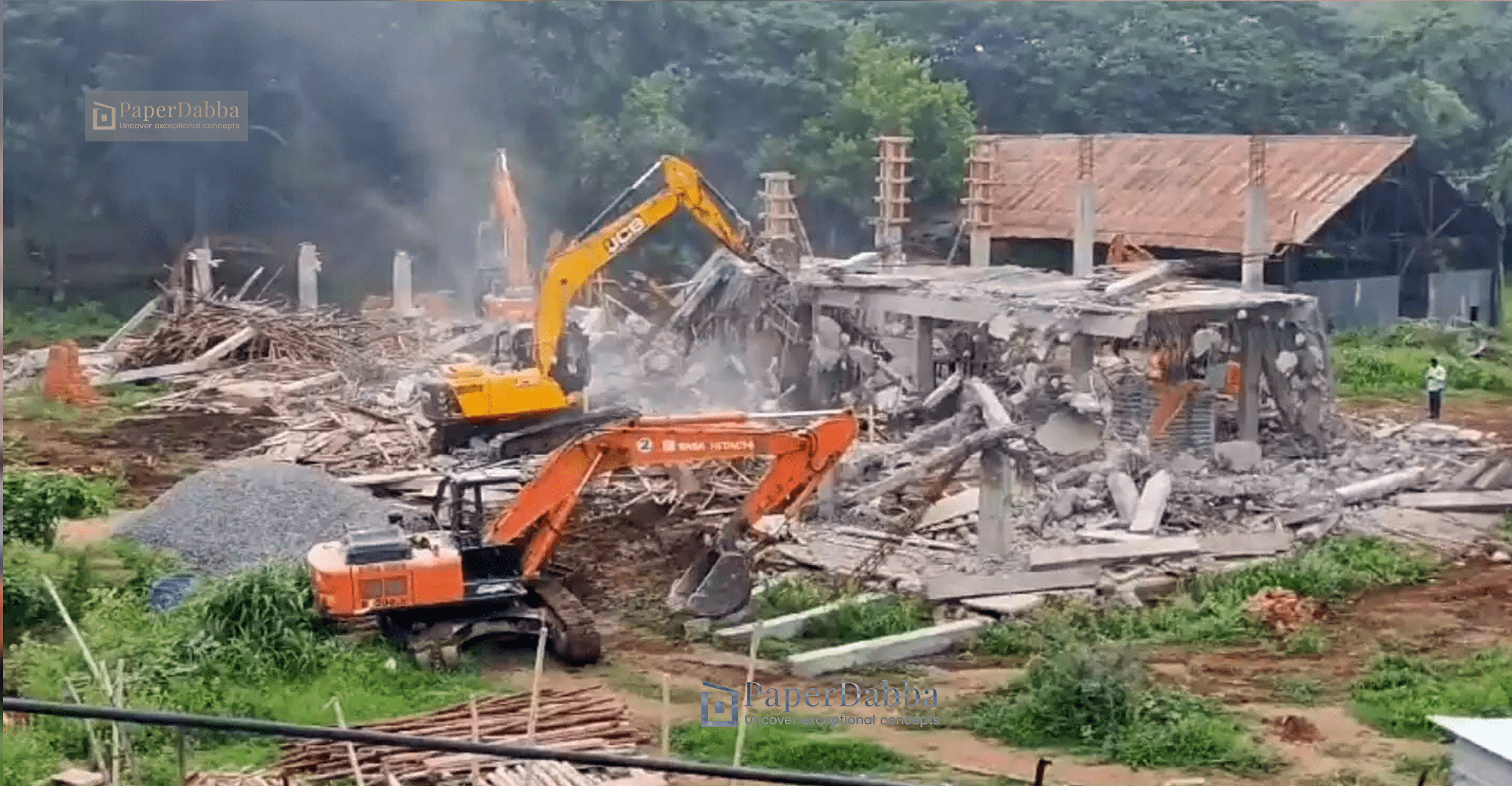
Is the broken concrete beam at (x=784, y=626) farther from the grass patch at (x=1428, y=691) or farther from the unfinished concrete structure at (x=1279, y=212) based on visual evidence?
the unfinished concrete structure at (x=1279, y=212)

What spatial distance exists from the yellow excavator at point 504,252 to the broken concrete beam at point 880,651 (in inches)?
145

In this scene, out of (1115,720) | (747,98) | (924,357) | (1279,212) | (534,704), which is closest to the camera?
(534,704)

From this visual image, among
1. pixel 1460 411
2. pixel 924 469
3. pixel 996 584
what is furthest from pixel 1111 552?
pixel 1460 411

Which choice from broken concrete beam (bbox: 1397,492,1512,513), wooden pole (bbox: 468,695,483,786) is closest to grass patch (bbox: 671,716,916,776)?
wooden pole (bbox: 468,695,483,786)

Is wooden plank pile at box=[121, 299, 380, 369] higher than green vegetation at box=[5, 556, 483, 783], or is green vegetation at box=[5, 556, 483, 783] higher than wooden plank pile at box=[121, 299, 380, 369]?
wooden plank pile at box=[121, 299, 380, 369]

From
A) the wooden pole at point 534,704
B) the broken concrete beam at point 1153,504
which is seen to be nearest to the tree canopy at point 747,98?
the broken concrete beam at point 1153,504

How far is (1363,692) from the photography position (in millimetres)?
9141

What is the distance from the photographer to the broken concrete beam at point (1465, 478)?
39.3 feet

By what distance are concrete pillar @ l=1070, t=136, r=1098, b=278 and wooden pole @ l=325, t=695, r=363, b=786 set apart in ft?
20.4

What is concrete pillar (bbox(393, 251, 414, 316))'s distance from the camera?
1288 cm

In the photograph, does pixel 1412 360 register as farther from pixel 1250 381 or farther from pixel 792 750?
pixel 792 750

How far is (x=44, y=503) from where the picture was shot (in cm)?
1046

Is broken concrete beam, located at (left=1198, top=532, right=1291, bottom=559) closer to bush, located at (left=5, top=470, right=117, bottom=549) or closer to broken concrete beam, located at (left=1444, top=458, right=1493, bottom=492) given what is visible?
broken concrete beam, located at (left=1444, top=458, right=1493, bottom=492)

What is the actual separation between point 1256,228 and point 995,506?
3430 millimetres
